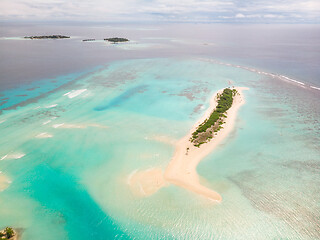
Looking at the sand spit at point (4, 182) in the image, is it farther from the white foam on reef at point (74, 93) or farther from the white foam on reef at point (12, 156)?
the white foam on reef at point (74, 93)

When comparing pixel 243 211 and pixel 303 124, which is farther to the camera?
pixel 303 124

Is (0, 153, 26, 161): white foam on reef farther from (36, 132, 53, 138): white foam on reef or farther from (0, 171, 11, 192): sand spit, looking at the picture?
(36, 132, 53, 138): white foam on reef

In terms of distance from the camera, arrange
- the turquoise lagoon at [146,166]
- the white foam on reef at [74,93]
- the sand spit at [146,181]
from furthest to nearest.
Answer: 1. the white foam on reef at [74,93]
2. the sand spit at [146,181]
3. the turquoise lagoon at [146,166]

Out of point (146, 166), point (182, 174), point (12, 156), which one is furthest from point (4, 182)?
point (182, 174)

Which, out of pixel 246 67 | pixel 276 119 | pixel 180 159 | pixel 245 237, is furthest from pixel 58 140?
pixel 246 67

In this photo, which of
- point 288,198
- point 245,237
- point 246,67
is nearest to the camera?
point 245,237

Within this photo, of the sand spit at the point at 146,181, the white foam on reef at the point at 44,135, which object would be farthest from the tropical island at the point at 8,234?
the white foam on reef at the point at 44,135

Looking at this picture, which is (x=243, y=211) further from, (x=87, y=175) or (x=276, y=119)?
(x=276, y=119)

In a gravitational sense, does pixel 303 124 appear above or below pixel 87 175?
above
